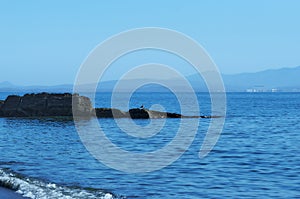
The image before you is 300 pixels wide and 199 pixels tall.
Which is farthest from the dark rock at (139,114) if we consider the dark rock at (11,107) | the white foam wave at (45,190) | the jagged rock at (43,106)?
the white foam wave at (45,190)

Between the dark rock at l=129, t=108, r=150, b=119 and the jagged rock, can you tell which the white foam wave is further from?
the jagged rock

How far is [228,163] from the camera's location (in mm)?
27672

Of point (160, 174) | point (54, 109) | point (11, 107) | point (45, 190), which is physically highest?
point (11, 107)

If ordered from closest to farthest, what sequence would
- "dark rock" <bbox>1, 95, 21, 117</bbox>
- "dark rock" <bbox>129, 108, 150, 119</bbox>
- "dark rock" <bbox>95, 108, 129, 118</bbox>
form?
"dark rock" <bbox>129, 108, 150, 119</bbox> → "dark rock" <bbox>1, 95, 21, 117</bbox> → "dark rock" <bbox>95, 108, 129, 118</bbox>

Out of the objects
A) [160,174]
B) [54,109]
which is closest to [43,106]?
[54,109]

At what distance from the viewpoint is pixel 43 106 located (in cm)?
7725

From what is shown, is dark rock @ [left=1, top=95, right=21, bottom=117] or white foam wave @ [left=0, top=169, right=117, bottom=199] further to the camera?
dark rock @ [left=1, top=95, right=21, bottom=117]

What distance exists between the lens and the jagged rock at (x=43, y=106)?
7669cm

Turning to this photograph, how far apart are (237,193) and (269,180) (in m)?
3.58

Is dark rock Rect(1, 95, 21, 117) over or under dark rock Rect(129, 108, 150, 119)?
over

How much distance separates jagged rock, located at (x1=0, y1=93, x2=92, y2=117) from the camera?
76688 mm

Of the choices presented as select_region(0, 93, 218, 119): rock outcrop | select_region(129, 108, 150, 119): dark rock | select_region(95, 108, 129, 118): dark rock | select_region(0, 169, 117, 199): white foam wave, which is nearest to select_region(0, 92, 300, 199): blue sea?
select_region(0, 169, 117, 199): white foam wave

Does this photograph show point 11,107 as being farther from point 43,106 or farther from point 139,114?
point 139,114

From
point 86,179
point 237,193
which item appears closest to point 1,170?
point 86,179
